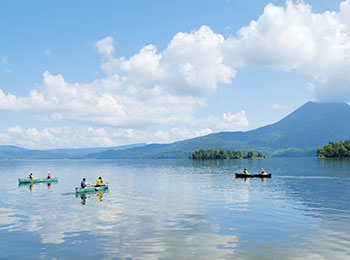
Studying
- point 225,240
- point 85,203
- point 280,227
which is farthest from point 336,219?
point 85,203

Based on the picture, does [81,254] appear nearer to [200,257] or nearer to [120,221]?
[200,257]

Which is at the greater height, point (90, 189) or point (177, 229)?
→ point (90, 189)

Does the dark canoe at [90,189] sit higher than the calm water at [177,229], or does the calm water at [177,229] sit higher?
the dark canoe at [90,189]

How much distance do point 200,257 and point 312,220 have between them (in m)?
21.2

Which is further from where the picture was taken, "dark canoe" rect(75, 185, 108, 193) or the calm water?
"dark canoe" rect(75, 185, 108, 193)

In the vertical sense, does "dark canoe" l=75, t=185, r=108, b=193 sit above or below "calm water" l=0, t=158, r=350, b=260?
above

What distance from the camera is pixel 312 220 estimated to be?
39969mm

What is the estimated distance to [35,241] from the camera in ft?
103

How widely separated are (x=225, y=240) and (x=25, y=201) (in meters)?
45.9

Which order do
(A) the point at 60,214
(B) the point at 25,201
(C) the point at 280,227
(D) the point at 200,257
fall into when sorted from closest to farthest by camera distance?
(D) the point at 200,257
(C) the point at 280,227
(A) the point at 60,214
(B) the point at 25,201

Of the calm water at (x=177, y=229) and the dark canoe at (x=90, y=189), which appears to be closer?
the calm water at (x=177, y=229)

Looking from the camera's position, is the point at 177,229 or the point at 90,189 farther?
the point at 90,189

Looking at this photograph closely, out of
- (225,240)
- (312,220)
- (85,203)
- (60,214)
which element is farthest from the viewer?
(85,203)

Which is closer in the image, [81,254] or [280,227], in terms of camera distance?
[81,254]
